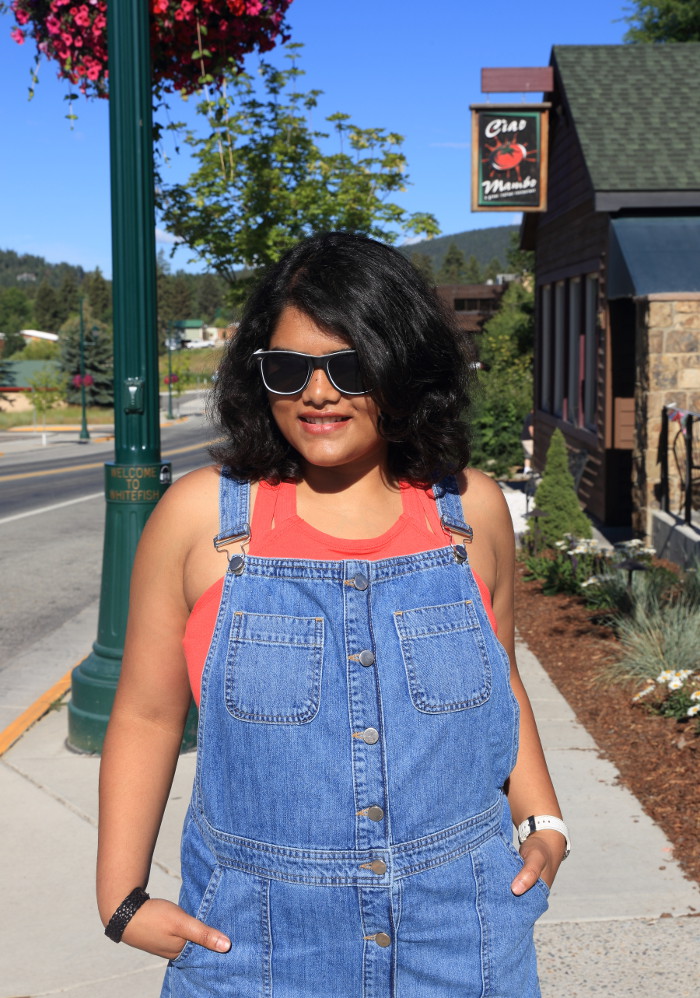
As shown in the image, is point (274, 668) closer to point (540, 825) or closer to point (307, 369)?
point (307, 369)

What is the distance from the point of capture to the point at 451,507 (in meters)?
1.94

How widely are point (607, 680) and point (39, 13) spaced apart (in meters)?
4.85

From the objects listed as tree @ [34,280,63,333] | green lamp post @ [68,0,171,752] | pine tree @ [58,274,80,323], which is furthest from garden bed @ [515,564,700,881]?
tree @ [34,280,63,333]

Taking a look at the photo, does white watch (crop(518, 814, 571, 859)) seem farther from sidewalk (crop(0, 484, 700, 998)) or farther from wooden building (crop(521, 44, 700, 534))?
wooden building (crop(521, 44, 700, 534))

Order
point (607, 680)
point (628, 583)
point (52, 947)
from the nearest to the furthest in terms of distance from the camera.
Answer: point (52, 947) → point (607, 680) → point (628, 583)

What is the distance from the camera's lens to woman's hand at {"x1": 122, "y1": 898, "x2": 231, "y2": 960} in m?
1.69

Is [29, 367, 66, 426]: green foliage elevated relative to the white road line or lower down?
elevated

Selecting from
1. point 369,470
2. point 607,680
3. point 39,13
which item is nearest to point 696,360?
point 607,680

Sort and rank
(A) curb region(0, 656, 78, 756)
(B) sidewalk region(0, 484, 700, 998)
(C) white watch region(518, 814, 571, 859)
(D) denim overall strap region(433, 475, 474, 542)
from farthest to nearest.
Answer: (A) curb region(0, 656, 78, 756)
(B) sidewalk region(0, 484, 700, 998)
(C) white watch region(518, 814, 571, 859)
(D) denim overall strap region(433, 475, 474, 542)

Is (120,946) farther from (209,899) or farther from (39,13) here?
(39,13)

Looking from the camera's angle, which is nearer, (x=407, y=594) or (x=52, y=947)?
(x=407, y=594)

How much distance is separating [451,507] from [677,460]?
26.6 ft

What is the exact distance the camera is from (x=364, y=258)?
6.11 feet

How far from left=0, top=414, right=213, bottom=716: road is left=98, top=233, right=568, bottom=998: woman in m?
0.51
